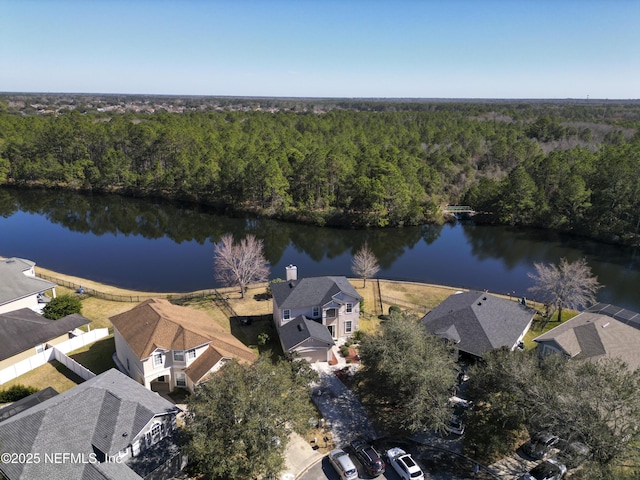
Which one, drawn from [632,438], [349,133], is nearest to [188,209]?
[349,133]

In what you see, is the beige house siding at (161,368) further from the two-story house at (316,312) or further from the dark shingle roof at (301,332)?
the two-story house at (316,312)

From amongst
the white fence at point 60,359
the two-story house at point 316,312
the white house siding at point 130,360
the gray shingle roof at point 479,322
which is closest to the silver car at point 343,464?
the two-story house at point 316,312

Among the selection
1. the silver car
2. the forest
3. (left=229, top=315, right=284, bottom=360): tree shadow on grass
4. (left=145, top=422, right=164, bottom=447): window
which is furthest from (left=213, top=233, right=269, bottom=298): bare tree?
the forest

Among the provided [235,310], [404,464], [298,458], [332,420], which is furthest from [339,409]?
[235,310]

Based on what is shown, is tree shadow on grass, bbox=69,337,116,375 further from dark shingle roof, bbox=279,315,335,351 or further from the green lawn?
the green lawn

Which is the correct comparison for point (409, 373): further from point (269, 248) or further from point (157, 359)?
point (269, 248)

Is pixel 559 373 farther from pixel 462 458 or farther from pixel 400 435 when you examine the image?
pixel 400 435
